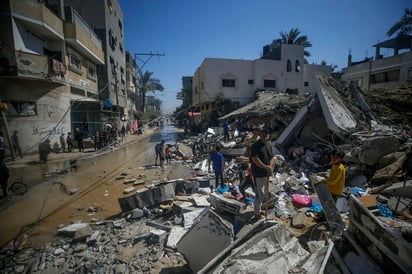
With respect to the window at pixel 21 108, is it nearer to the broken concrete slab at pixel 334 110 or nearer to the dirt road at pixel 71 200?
the dirt road at pixel 71 200

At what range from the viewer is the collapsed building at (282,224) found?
87.0 inches

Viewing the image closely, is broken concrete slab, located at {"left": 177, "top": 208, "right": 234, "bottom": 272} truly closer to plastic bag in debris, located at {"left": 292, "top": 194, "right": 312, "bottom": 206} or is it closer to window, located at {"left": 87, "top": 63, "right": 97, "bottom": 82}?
plastic bag in debris, located at {"left": 292, "top": 194, "right": 312, "bottom": 206}

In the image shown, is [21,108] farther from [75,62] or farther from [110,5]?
[110,5]

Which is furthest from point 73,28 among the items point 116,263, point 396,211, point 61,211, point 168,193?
point 396,211

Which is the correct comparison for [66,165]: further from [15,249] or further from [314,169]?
[314,169]

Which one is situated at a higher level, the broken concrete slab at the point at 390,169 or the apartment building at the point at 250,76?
the apartment building at the point at 250,76

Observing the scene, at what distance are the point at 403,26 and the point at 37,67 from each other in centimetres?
3336

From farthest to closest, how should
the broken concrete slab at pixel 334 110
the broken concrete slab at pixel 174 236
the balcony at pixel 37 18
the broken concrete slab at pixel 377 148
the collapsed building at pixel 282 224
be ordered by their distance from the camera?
the balcony at pixel 37 18
the broken concrete slab at pixel 334 110
the broken concrete slab at pixel 377 148
the broken concrete slab at pixel 174 236
the collapsed building at pixel 282 224

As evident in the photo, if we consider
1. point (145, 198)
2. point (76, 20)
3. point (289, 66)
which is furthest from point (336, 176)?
point (289, 66)

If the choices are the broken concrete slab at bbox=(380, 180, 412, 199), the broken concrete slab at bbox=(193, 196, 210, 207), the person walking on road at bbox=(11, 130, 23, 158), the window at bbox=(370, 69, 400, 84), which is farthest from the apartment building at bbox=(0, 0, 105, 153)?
the window at bbox=(370, 69, 400, 84)

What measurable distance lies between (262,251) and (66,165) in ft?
40.5

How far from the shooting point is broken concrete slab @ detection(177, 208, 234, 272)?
8.82ft

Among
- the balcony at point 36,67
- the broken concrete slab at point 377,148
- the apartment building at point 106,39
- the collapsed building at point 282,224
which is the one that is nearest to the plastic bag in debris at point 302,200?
the collapsed building at point 282,224

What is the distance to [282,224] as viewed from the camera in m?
2.53
